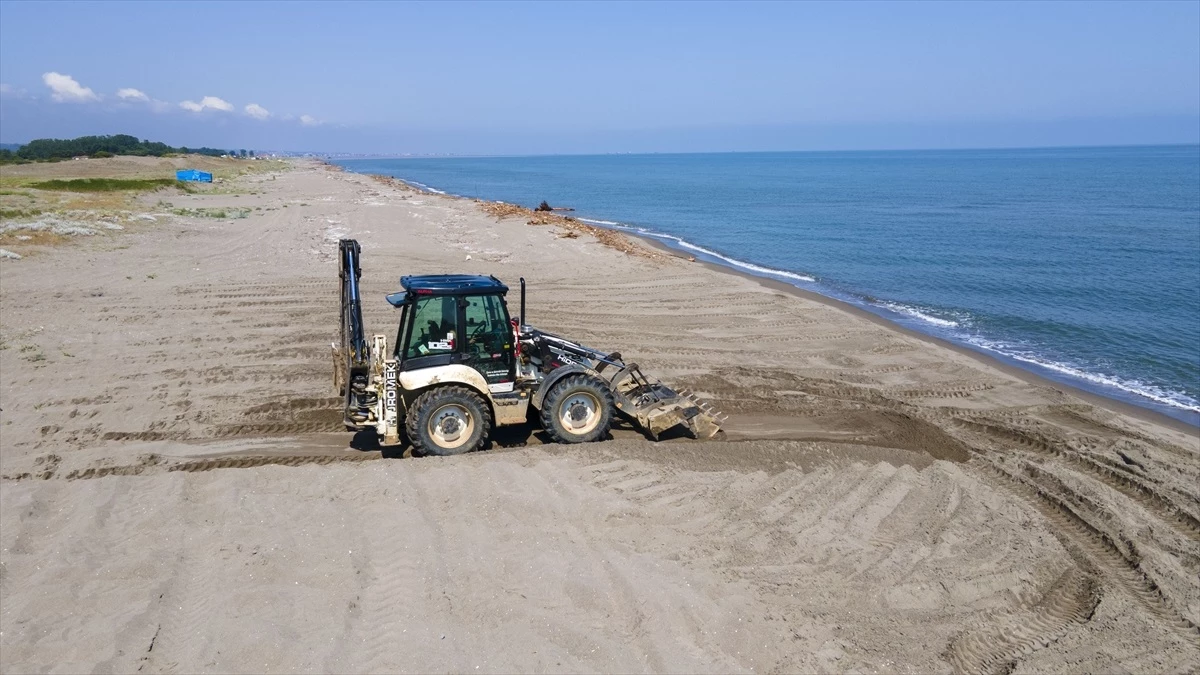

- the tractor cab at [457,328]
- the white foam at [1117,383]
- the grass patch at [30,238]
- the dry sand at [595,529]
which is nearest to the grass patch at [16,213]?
the grass patch at [30,238]

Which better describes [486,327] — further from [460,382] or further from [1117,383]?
[1117,383]

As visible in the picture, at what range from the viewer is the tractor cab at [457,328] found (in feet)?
29.2

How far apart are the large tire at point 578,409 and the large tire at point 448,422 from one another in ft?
2.61

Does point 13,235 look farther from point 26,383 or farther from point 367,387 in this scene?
point 367,387

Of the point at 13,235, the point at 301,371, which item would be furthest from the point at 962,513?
the point at 13,235

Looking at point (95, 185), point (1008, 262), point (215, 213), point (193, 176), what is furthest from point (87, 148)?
point (1008, 262)

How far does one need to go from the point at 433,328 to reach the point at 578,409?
82.0 inches

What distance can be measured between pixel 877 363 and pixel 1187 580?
779cm

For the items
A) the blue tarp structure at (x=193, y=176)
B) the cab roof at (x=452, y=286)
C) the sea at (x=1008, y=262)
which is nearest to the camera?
the cab roof at (x=452, y=286)

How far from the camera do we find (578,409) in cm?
956

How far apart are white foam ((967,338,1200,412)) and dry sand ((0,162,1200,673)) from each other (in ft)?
5.85

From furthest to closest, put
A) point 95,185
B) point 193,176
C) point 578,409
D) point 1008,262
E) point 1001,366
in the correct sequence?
point 193,176, point 95,185, point 1008,262, point 1001,366, point 578,409

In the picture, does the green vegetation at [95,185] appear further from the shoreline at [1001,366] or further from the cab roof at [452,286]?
the cab roof at [452,286]

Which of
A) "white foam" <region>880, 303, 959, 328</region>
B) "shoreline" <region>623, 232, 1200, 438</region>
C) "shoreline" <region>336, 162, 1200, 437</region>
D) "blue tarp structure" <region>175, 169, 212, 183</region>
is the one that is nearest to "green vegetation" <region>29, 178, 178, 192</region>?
"blue tarp structure" <region>175, 169, 212, 183</region>
